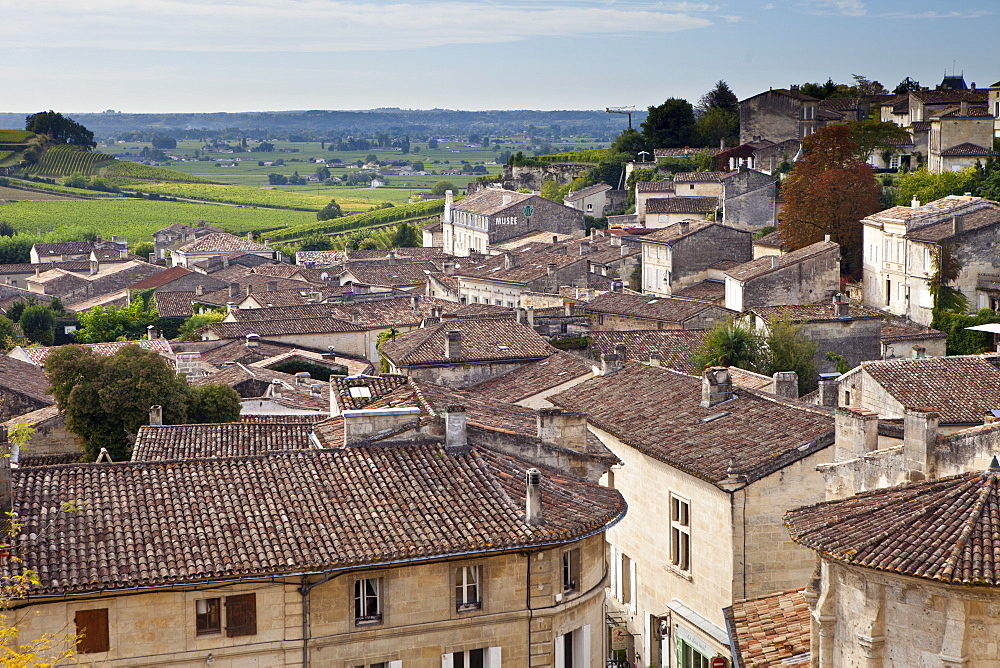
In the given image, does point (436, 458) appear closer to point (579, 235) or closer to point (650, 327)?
point (650, 327)

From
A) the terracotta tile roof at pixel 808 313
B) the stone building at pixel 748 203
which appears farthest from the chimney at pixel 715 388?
the stone building at pixel 748 203

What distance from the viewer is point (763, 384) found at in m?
38.9

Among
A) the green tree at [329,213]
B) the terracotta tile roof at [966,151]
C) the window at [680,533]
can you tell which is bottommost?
the green tree at [329,213]

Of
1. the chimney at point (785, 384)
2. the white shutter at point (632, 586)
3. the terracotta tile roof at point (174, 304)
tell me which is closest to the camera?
the white shutter at point (632, 586)

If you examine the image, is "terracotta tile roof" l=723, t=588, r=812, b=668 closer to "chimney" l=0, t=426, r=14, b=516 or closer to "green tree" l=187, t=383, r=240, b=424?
"chimney" l=0, t=426, r=14, b=516

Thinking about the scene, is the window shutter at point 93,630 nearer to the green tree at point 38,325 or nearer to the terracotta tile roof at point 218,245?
the green tree at point 38,325

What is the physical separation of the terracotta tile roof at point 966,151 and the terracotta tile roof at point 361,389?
162 feet

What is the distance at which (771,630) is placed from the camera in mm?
20078

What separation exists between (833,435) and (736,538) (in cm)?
263

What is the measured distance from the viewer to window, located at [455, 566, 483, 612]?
19.9 metres

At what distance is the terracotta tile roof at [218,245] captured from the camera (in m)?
117

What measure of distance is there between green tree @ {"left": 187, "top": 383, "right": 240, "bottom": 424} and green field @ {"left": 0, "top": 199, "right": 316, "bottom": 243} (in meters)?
113

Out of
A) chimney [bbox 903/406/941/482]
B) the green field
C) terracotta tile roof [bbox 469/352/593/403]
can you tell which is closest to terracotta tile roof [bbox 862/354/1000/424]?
terracotta tile roof [bbox 469/352/593/403]

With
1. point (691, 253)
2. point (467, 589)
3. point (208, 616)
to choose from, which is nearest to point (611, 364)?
point (467, 589)
